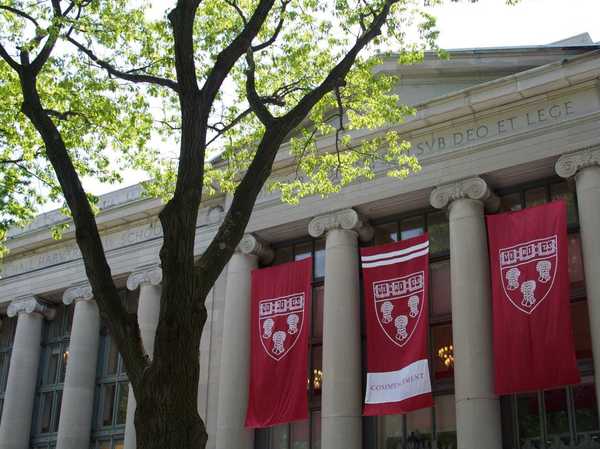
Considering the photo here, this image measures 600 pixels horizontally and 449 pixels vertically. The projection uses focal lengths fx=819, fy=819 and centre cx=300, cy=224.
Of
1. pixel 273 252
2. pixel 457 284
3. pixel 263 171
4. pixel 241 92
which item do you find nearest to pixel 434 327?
pixel 457 284

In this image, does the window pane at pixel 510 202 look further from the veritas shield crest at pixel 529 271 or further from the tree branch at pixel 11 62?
the tree branch at pixel 11 62

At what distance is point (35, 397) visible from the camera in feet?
108

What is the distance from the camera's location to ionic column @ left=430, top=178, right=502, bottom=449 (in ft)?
65.9

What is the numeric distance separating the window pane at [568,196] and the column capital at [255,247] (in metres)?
9.58

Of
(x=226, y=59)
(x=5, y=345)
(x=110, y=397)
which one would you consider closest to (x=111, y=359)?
(x=110, y=397)

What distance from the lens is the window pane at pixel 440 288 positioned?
78.2 ft

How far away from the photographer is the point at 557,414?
67.6ft

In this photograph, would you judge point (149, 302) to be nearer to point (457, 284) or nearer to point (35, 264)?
point (35, 264)

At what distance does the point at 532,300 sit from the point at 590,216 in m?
2.55

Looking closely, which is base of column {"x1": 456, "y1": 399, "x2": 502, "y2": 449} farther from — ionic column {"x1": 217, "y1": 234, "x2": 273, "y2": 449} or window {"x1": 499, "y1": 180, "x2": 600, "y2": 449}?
ionic column {"x1": 217, "y1": 234, "x2": 273, "y2": 449}

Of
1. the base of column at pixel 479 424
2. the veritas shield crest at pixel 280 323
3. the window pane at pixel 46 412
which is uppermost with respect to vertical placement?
the veritas shield crest at pixel 280 323

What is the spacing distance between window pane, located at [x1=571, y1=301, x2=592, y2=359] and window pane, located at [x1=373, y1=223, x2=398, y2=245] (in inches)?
236

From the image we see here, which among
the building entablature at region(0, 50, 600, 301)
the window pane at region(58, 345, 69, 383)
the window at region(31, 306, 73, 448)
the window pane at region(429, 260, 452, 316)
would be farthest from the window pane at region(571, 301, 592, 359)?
the window pane at region(58, 345, 69, 383)

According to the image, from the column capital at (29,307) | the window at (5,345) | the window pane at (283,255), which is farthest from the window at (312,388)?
the window at (5,345)
